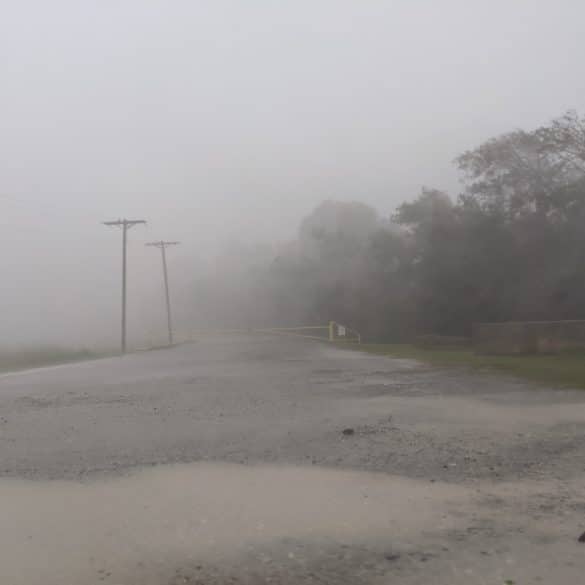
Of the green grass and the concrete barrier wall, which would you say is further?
the concrete barrier wall

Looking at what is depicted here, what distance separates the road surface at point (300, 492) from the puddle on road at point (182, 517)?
0.02m

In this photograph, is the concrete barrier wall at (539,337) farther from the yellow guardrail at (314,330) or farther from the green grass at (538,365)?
the yellow guardrail at (314,330)

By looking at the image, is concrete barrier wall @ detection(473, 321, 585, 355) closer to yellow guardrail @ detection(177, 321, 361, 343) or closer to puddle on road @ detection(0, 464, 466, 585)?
puddle on road @ detection(0, 464, 466, 585)

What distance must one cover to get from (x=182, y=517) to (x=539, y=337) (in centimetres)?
2213

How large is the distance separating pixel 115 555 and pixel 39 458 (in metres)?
4.42

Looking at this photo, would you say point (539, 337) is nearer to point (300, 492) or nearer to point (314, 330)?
point (300, 492)

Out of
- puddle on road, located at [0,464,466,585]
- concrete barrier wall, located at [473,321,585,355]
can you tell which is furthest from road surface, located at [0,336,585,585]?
concrete barrier wall, located at [473,321,585,355]

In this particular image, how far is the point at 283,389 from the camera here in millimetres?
17125

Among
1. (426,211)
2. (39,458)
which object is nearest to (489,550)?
(39,458)

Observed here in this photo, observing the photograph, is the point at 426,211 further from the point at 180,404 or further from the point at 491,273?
the point at 180,404

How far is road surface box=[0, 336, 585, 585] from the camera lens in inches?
204

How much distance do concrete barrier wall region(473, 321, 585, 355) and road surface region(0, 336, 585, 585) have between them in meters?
12.6

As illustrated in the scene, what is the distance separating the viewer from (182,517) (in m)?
6.43

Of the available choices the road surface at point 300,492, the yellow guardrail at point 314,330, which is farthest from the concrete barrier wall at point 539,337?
the yellow guardrail at point 314,330
